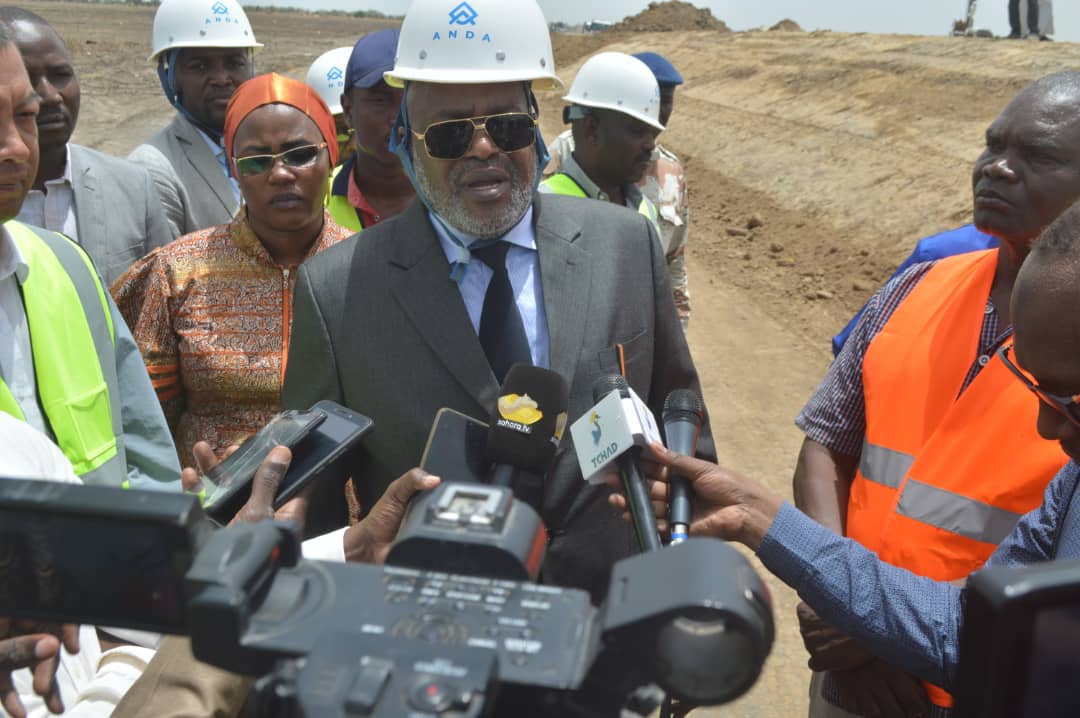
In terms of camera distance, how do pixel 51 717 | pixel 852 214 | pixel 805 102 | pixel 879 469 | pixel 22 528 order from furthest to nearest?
pixel 805 102
pixel 852 214
pixel 879 469
pixel 51 717
pixel 22 528

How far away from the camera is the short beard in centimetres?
256

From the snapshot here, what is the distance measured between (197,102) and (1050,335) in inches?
161

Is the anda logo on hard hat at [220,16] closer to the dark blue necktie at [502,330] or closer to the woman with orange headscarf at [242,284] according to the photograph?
the woman with orange headscarf at [242,284]

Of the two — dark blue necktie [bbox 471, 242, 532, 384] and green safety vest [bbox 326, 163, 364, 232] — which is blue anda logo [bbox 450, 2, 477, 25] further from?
green safety vest [bbox 326, 163, 364, 232]

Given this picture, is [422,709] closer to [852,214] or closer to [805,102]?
[852,214]

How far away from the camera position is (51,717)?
5.82ft

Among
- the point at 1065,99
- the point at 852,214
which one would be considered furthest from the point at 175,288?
the point at 852,214

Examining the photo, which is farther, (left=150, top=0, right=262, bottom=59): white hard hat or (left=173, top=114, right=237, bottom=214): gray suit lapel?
(left=150, top=0, right=262, bottom=59): white hard hat

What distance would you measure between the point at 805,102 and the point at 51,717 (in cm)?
1804

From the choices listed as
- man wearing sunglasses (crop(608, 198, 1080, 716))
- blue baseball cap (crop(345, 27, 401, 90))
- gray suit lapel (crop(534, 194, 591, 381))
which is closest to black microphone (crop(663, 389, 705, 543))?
man wearing sunglasses (crop(608, 198, 1080, 716))

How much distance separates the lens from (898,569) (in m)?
2.01

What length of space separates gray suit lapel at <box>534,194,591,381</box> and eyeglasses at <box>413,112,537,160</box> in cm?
22

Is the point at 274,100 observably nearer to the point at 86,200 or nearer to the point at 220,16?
the point at 86,200

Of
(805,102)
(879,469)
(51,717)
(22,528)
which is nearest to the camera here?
(22,528)
